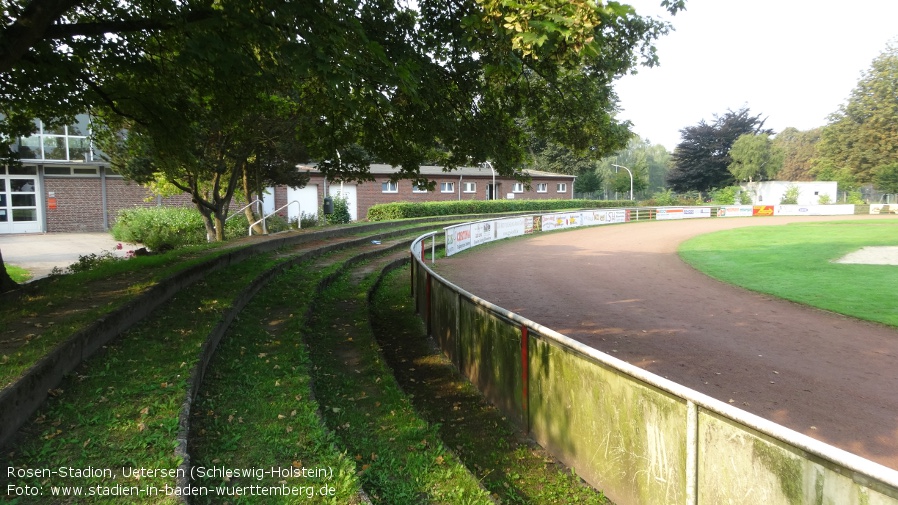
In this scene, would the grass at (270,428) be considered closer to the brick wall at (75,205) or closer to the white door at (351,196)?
the brick wall at (75,205)

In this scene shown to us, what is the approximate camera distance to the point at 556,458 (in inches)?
206

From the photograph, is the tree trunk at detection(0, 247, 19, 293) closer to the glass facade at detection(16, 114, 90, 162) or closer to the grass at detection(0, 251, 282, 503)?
the grass at detection(0, 251, 282, 503)

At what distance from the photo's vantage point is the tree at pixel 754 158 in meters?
65.8

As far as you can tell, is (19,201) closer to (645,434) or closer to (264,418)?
(264,418)

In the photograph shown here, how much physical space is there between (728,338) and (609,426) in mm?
6080

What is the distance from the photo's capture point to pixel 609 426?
4324 millimetres

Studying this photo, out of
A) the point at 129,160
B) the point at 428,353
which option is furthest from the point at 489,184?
the point at 428,353

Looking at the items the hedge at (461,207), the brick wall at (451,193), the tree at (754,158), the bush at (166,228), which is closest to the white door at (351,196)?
the brick wall at (451,193)

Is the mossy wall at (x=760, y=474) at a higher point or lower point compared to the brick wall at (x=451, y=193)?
lower

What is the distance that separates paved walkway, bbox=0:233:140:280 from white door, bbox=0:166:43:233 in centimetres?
132

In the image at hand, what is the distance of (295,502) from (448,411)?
9.97ft

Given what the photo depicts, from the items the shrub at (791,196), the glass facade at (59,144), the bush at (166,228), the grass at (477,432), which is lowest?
the grass at (477,432)

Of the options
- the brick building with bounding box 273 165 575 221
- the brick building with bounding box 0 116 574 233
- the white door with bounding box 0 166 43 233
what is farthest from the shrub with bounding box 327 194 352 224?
the white door with bounding box 0 166 43 233

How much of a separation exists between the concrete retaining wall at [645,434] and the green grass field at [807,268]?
8.31 metres
